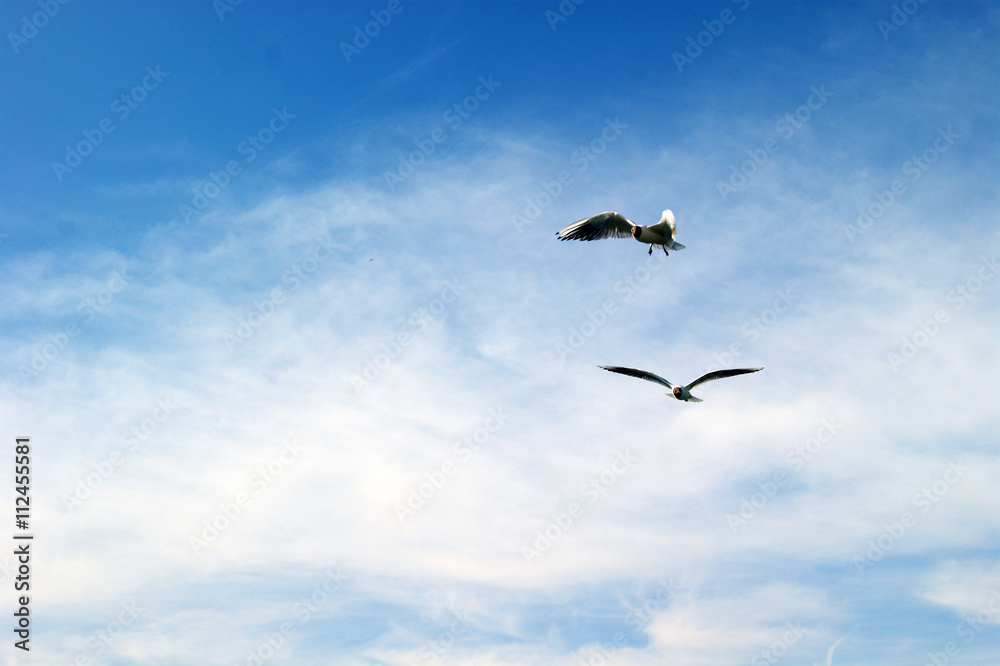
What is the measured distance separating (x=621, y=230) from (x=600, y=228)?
1.16 metres

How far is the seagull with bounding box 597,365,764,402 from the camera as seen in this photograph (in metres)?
58.6

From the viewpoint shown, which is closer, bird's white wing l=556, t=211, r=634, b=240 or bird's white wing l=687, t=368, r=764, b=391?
bird's white wing l=556, t=211, r=634, b=240

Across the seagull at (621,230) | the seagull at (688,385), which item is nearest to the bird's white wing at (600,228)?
the seagull at (621,230)

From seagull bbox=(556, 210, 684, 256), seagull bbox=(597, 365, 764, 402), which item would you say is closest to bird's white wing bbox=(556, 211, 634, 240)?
seagull bbox=(556, 210, 684, 256)

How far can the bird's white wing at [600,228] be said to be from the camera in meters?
56.1

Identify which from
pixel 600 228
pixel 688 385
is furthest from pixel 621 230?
pixel 688 385

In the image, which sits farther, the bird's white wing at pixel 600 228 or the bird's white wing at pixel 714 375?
the bird's white wing at pixel 714 375

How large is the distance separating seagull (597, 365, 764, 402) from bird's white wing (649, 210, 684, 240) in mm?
8900

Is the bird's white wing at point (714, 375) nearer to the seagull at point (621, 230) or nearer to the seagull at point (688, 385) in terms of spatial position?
the seagull at point (688, 385)

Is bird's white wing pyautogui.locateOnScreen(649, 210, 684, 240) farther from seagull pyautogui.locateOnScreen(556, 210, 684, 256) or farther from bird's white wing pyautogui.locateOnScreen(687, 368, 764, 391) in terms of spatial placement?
bird's white wing pyautogui.locateOnScreen(687, 368, 764, 391)

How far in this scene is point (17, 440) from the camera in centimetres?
6091

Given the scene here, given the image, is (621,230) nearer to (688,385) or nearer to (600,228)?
(600,228)

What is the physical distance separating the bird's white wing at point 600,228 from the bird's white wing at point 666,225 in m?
1.54

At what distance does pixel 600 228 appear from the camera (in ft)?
186
